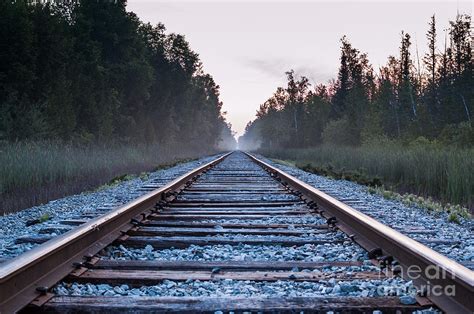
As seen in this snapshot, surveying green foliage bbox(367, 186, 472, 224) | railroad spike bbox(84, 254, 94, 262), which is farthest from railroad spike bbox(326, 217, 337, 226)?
railroad spike bbox(84, 254, 94, 262)

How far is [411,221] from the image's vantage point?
5125mm

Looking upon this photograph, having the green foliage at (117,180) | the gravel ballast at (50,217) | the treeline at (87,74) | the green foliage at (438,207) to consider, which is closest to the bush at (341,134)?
the treeline at (87,74)

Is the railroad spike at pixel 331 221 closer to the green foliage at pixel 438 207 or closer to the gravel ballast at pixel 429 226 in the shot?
the gravel ballast at pixel 429 226

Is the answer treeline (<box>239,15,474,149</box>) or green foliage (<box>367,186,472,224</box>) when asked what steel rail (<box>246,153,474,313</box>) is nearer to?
green foliage (<box>367,186,472,224</box>)

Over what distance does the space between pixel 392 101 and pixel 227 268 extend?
44489 millimetres

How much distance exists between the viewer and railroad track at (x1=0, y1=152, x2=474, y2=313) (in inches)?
93.4

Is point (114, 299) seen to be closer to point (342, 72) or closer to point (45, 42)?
point (45, 42)

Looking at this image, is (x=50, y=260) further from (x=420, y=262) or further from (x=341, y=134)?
(x=341, y=134)

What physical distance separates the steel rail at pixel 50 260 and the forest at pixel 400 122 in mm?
5216

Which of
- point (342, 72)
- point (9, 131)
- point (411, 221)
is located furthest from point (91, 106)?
point (342, 72)

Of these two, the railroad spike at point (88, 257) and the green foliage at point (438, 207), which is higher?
the railroad spike at point (88, 257)

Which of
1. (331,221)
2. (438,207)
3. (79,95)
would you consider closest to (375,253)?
(331,221)

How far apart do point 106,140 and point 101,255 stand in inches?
1090

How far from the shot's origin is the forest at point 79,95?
1059 cm
